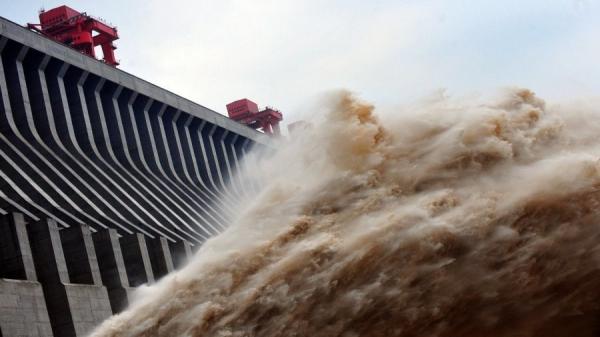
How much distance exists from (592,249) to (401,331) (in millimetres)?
5649

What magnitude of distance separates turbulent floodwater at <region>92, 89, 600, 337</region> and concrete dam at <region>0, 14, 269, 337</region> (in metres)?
12.1

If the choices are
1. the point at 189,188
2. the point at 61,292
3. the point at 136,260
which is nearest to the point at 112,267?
the point at 136,260

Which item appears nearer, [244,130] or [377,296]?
[377,296]

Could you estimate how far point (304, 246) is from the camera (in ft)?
92.9

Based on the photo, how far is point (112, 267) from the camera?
47.0 metres

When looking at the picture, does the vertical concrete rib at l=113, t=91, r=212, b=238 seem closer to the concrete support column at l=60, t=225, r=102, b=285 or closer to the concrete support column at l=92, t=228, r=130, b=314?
the concrete support column at l=92, t=228, r=130, b=314

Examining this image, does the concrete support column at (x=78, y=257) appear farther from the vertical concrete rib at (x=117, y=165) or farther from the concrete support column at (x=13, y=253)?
the vertical concrete rib at (x=117, y=165)

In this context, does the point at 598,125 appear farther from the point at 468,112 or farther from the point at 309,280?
the point at 309,280

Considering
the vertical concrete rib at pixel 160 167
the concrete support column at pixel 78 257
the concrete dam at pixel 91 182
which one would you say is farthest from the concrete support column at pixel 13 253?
the vertical concrete rib at pixel 160 167

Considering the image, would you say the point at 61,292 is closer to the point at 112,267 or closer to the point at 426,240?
the point at 112,267

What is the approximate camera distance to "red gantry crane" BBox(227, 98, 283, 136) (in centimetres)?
10969

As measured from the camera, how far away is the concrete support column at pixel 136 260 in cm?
4975

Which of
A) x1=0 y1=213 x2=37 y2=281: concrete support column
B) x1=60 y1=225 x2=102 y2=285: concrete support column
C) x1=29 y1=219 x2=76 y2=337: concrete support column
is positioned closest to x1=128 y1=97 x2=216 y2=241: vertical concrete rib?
x1=60 y1=225 x2=102 y2=285: concrete support column

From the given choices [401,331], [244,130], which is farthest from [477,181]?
[244,130]
